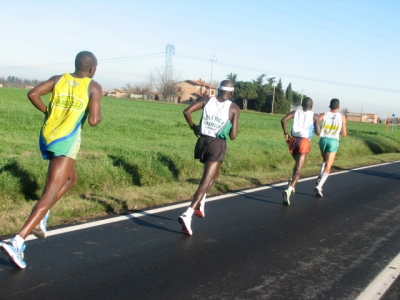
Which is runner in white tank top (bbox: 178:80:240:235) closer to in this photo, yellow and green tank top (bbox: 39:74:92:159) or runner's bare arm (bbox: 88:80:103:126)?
runner's bare arm (bbox: 88:80:103:126)

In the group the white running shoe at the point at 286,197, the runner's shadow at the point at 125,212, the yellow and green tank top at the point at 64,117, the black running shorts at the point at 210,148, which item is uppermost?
the yellow and green tank top at the point at 64,117

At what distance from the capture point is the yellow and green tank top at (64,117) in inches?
193

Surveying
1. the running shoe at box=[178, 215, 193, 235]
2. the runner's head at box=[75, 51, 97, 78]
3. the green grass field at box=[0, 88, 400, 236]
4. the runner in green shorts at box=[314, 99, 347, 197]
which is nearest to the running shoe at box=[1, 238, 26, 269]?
the green grass field at box=[0, 88, 400, 236]

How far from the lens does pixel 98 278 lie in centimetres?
467

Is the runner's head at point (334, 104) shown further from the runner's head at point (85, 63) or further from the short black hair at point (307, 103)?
the runner's head at point (85, 63)

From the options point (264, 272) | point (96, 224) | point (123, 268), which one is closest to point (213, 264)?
point (264, 272)

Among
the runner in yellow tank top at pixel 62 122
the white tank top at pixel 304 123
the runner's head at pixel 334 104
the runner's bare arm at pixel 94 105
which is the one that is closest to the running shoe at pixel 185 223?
the runner in yellow tank top at pixel 62 122

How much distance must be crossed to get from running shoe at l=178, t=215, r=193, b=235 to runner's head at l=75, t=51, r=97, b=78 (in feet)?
6.85

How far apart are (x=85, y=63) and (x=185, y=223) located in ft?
7.52

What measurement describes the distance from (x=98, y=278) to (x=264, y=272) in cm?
161

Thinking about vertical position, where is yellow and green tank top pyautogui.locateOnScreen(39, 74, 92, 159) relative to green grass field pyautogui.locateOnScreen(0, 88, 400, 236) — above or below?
above

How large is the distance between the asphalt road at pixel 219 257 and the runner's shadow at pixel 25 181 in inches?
93.9

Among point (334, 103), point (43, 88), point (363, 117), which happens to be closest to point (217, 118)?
point (43, 88)

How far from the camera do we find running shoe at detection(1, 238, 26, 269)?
4.56 metres
